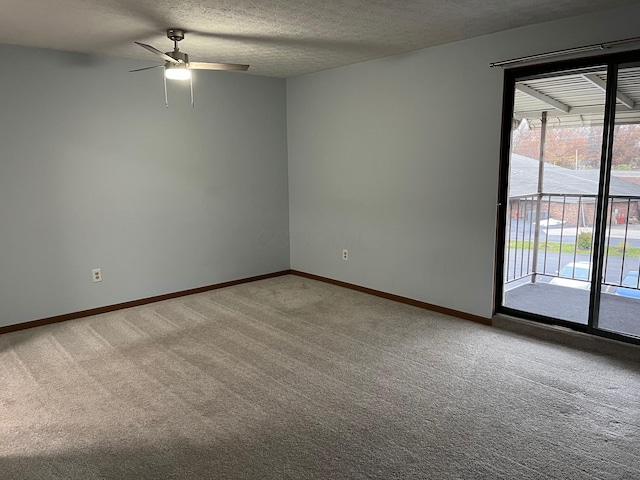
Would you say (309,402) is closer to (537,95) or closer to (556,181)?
(556,181)

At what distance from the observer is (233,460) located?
7.16 ft

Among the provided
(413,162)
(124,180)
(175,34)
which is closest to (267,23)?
(175,34)

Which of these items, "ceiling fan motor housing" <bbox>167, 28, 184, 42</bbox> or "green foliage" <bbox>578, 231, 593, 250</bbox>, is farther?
"green foliage" <bbox>578, 231, 593, 250</bbox>

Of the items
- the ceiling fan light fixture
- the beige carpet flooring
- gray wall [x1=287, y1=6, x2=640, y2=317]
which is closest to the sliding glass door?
gray wall [x1=287, y1=6, x2=640, y2=317]

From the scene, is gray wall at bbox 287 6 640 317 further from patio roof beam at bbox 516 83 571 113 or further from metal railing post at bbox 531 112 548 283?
metal railing post at bbox 531 112 548 283

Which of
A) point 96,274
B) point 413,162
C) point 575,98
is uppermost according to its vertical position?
point 575,98

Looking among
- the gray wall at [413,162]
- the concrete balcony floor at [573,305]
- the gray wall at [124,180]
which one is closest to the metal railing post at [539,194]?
the concrete balcony floor at [573,305]

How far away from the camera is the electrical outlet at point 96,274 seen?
4.30m

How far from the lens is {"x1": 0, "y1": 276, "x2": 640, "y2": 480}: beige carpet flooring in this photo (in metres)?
2.16

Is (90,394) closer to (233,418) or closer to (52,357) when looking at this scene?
(52,357)

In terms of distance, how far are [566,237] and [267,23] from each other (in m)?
3.15

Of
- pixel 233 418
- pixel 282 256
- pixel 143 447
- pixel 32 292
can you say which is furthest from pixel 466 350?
pixel 32 292

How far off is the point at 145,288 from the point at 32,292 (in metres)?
1.02

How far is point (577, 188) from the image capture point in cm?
359
